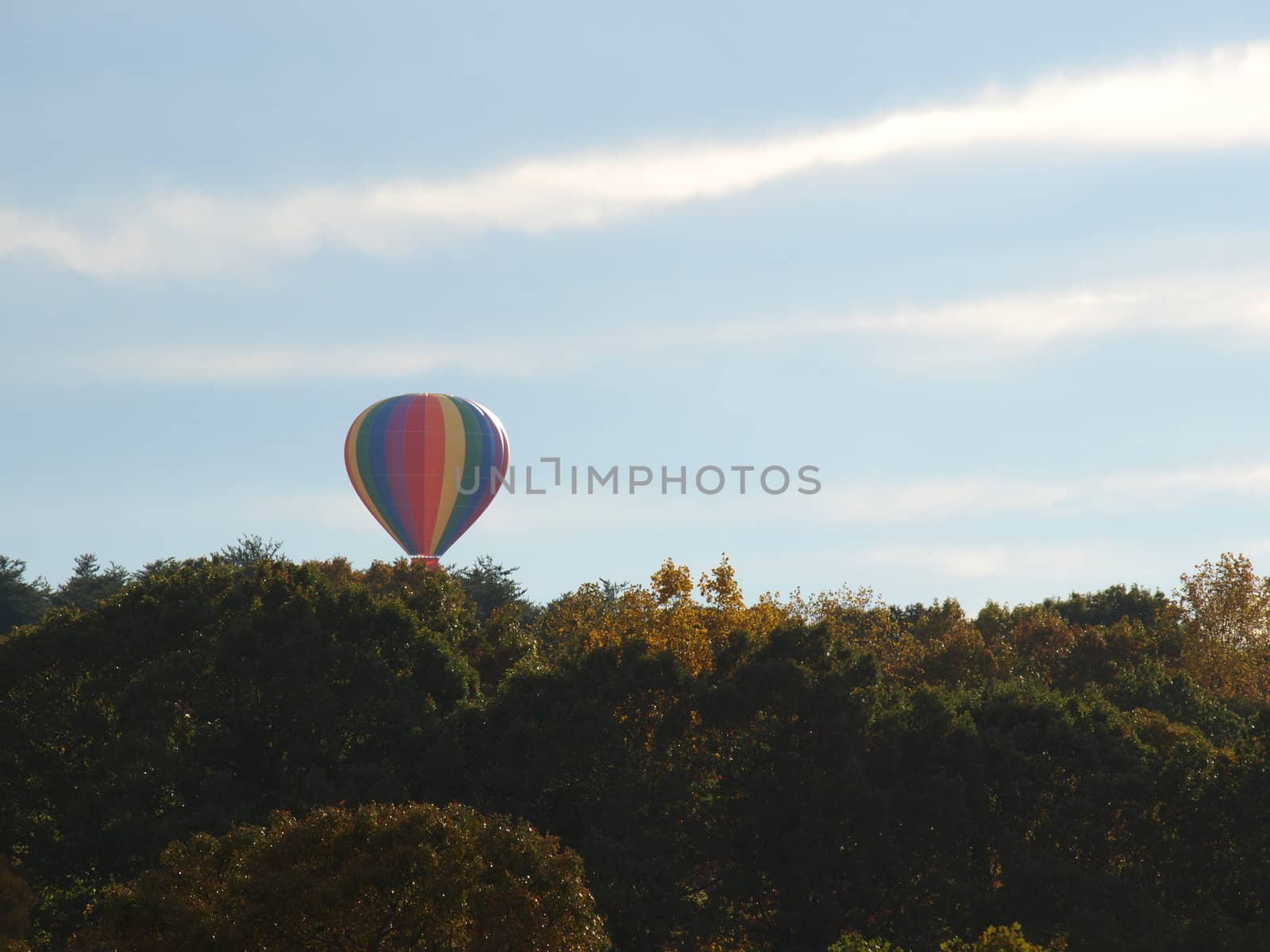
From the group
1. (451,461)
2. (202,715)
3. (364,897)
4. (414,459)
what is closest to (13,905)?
(202,715)

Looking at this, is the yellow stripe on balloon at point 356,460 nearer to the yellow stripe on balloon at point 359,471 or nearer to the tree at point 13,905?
the yellow stripe on balloon at point 359,471

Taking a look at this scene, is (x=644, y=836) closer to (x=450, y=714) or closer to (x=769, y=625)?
(x=450, y=714)

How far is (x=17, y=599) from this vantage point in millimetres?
94375

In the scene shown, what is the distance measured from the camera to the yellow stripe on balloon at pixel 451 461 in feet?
269

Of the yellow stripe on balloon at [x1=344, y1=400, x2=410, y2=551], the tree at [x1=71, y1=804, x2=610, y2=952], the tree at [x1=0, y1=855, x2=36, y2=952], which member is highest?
the yellow stripe on balloon at [x1=344, y1=400, x2=410, y2=551]

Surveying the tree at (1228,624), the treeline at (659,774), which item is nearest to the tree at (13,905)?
the treeline at (659,774)

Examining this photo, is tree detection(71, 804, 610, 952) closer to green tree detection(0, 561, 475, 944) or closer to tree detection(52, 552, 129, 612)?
green tree detection(0, 561, 475, 944)

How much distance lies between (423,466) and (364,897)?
202ft

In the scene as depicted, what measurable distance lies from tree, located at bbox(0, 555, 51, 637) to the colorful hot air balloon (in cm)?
2605

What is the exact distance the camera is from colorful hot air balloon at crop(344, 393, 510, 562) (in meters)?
81.6

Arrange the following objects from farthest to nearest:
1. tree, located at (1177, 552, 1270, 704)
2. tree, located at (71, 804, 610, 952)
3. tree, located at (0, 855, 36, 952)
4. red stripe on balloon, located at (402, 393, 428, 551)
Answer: red stripe on balloon, located at (402, 393, 428, 551) → tree, located at (1177, 552, 1270, 704) → tree, located at (0, 855, 36, 952) → tree, located at (71, 804, 610, 952)

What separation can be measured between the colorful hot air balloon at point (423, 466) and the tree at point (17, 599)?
2605 centimetres

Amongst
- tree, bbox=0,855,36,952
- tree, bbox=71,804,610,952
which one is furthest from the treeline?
tree, bbox=71,804,610,952

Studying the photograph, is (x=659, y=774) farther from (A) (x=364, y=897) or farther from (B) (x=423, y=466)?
(B) (x=423, y=466)
